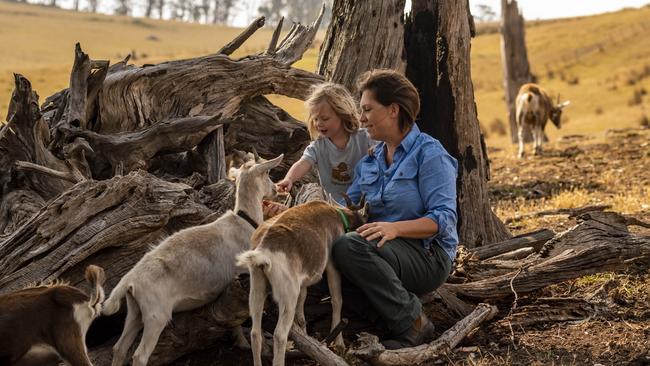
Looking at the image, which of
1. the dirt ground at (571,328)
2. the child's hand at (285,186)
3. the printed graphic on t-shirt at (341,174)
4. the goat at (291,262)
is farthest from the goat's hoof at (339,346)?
the printed graphic on t-shirt at (341,174)

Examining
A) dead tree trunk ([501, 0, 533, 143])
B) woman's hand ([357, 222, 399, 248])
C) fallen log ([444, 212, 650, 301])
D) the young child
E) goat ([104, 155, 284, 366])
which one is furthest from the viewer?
dead tree trunk ([501, 0, 533, 143])

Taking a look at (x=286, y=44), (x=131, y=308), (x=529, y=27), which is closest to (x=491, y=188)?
(x=286, y=44)

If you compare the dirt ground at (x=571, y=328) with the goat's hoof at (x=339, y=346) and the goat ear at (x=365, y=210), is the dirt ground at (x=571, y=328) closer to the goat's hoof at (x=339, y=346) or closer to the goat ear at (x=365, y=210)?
the goat's hoof at (x=339, y=346)

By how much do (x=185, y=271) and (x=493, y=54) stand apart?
51.2 m

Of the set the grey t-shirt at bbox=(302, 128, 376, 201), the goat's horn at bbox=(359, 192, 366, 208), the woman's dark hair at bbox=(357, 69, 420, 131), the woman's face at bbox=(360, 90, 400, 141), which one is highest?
the woman's dark hair at bbox=(357, 69, 420, 131)

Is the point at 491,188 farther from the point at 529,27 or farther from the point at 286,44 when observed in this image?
the point at 529,27

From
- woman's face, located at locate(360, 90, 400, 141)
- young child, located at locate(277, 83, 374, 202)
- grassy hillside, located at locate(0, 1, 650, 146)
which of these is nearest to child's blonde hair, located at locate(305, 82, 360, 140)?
young child, located at locate(277, 83, 374, 202)

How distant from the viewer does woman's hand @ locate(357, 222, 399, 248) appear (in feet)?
19.2

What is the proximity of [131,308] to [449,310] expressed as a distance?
2.41 meters

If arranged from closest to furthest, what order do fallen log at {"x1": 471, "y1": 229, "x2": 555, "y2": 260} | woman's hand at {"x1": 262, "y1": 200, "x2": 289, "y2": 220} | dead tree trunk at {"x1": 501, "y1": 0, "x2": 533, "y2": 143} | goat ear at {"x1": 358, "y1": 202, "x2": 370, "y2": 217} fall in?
goat ear at {"x1": 358, "y1": 202, "x2": 370, "y2": 217} < woman's hand at {"x1": 262, "y1": 200, "x2": 289, "y2": 220} < fallen log at {"x1": 471, "y1": 229, "x2": 555, "y2": 260} < dead tree trunk at {"x1": 501, "y1": 0, "x2": 533, "y2": 143}

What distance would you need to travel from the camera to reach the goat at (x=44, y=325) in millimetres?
4914

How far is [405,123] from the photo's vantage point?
20.9 ft

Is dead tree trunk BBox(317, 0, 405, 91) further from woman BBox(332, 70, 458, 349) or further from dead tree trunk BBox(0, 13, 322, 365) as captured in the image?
woman BBox(332, 70, 458, 349)

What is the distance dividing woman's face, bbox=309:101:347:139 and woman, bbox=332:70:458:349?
2.23 ft
